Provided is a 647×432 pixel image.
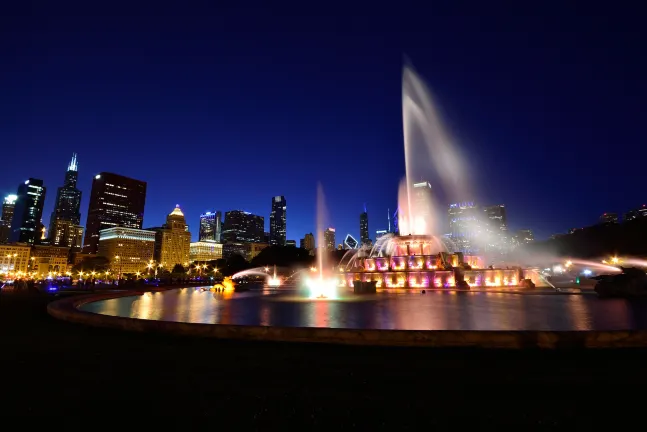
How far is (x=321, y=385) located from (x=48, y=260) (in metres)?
229

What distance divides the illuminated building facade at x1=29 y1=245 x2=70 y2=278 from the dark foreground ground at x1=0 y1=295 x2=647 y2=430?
21335 centimetres

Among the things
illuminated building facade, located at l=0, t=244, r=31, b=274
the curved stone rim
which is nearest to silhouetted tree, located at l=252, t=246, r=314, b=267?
the curved stone rim

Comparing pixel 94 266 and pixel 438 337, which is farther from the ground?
pixel 94 266

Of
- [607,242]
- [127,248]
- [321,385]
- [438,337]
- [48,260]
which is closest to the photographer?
[321,385]

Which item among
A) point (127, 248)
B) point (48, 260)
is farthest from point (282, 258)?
point (48, 260)

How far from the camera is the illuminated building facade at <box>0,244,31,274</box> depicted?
16662 centimetres

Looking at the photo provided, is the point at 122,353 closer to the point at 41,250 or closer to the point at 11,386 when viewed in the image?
the point at 11,386

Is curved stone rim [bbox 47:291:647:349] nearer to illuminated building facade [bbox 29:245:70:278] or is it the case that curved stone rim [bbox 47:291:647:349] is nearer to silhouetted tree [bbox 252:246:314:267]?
silhouetted tree [bbox 252:246:314:267]

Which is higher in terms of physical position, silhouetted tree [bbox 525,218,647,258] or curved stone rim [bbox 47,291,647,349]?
silhouetted tree [bbox 525,218,647,258]

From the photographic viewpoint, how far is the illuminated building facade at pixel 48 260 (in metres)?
181

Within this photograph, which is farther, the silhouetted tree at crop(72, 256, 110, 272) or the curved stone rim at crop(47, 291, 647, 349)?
the silhouetted tree at crop(72, 256, 110, 272)

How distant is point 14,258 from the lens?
169 meters

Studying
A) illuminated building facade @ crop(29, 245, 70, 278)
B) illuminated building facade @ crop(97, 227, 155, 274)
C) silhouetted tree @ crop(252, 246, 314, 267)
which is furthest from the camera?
illuminated building facade @ crop(97, 227, 155, 274)

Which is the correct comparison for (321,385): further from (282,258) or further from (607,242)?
(282,258)
